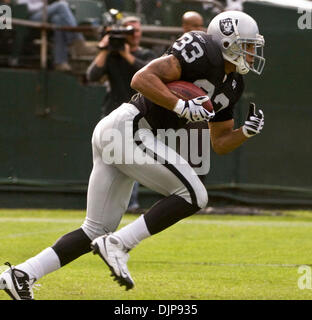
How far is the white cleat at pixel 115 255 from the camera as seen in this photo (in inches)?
185

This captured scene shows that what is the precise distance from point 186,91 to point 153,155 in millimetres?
389

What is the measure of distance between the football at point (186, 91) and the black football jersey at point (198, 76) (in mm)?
51

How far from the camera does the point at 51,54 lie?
35.6ft

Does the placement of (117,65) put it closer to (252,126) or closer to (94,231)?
(252,126)

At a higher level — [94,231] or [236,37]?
[236,37]

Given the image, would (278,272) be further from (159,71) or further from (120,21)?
(120,21)

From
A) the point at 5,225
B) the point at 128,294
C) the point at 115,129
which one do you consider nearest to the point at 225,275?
the point at 128,294

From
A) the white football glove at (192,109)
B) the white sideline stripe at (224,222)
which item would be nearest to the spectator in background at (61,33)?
the white sideline stripe at (224,222)

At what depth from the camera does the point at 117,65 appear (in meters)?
9.64

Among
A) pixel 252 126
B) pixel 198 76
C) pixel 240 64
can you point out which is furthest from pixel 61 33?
pixel 198 76

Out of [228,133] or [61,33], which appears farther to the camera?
[61,33]

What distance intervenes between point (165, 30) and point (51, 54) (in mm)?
1403

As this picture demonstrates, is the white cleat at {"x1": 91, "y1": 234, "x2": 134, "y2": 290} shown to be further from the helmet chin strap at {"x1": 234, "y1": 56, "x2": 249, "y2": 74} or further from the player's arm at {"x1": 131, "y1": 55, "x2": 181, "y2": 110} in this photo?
the helmet chin strap at {"x1": 234, "y1": 56, "x2": 249, "y2": 74}

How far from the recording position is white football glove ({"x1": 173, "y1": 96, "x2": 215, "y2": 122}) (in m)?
4.77
